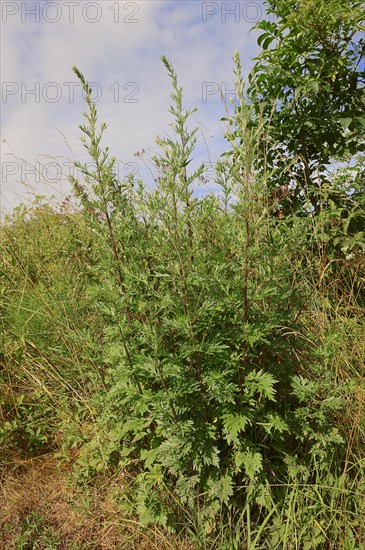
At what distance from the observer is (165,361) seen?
2.08 meters

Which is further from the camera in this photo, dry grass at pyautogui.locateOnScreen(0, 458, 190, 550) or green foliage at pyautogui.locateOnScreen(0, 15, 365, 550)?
dry grass at pyautogui.locateOnScreen(0, 458, 190, 550)

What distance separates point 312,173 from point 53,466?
2867 mm

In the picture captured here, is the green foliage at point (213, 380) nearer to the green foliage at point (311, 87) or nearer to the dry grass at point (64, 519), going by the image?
the dry grass at point (64, 519)

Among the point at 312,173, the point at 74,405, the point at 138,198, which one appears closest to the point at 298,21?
the point at 312,173

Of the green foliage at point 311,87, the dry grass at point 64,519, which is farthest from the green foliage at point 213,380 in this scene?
the green foliage at point 311,87

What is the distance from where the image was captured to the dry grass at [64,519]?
2176 millimetres

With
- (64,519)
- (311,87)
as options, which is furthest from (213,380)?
(311,87)

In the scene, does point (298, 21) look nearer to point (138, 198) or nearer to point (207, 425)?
point (138, 198)

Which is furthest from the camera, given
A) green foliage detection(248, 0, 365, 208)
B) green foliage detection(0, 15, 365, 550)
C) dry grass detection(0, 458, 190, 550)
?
green foliage detection(248, 0, 365, 208)

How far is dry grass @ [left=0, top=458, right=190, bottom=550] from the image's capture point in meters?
2.18

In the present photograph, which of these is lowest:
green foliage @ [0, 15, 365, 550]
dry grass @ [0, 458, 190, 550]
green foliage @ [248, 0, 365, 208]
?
dry grass @ [0, 458, 190, 550]

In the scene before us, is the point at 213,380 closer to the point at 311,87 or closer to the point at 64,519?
the point at 64,519

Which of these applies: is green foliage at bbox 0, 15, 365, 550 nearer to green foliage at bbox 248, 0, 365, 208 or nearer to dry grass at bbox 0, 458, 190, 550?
dry grass at bbox 0, 458, 190, 550

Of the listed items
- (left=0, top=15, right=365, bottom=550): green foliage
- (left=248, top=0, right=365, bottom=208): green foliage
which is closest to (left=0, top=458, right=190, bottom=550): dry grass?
(left=0, top=15, right=365, bottom=550): green foliage
